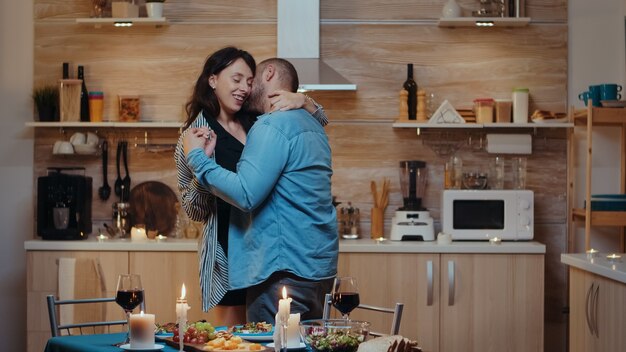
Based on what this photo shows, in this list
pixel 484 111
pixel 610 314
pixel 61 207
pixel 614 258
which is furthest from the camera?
pixel 484 111

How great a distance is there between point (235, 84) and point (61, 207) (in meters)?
2.20

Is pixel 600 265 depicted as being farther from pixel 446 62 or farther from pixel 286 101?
pixel 446 62

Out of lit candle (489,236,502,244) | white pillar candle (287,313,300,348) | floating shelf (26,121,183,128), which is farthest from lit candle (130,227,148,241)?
white pillar candle (287,313,300,348)

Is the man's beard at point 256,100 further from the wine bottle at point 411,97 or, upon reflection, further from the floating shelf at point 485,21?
the floating shelf at point 485,21

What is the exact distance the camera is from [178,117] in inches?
216

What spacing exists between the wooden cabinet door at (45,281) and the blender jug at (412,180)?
5.08ft

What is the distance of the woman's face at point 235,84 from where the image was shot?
3285 millimetres

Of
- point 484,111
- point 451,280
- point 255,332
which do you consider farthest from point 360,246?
point 255,332

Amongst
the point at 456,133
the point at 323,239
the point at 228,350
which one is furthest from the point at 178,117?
the point at 228,350

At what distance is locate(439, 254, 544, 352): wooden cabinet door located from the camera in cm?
495

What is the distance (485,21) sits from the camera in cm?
521

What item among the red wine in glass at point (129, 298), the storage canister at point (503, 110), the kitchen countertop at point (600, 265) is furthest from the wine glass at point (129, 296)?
the storage canister at point (503, 110)

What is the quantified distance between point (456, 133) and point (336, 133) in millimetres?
671

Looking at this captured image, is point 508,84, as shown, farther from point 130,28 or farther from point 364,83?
point 130,28
